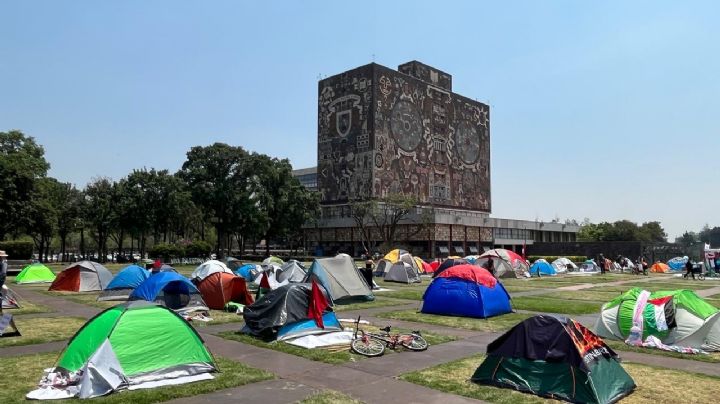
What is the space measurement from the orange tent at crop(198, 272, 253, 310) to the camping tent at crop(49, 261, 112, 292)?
10.2m

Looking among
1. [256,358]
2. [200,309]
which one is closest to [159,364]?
[256,358]

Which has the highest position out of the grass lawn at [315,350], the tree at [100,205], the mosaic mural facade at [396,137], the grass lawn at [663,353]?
the mosaic mural facade at [396,137]

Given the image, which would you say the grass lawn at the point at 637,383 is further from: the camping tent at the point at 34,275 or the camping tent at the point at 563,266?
the camping tent at the point at 563,266

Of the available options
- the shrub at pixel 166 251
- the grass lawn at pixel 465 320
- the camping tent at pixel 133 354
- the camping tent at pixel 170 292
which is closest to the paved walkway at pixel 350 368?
the grass lawn at pixel 465 320

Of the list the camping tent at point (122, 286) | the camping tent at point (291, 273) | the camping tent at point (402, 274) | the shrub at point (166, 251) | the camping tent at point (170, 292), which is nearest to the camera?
the camping tent at point (170, 292)

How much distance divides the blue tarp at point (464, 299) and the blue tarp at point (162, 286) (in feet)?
28.9

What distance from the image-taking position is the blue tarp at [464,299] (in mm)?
18312

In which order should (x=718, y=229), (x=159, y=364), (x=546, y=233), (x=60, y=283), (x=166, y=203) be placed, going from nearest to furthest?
A: (x=159, y=364) → (x=60, y=283) → (x=166, y=203) → (x=546, y=233) → (x=718, y=229)

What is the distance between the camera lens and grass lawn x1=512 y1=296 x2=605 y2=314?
20.9 meters

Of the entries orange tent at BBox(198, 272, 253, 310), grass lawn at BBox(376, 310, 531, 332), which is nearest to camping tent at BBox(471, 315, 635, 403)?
grass lawn at BBox(376, 310, 531, 332)

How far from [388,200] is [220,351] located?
58896 millimetres

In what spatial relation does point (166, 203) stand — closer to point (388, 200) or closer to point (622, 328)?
point (388, 200)

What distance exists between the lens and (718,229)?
182 metres

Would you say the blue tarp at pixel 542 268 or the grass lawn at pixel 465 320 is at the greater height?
the blue tarp at pixel 542 268
